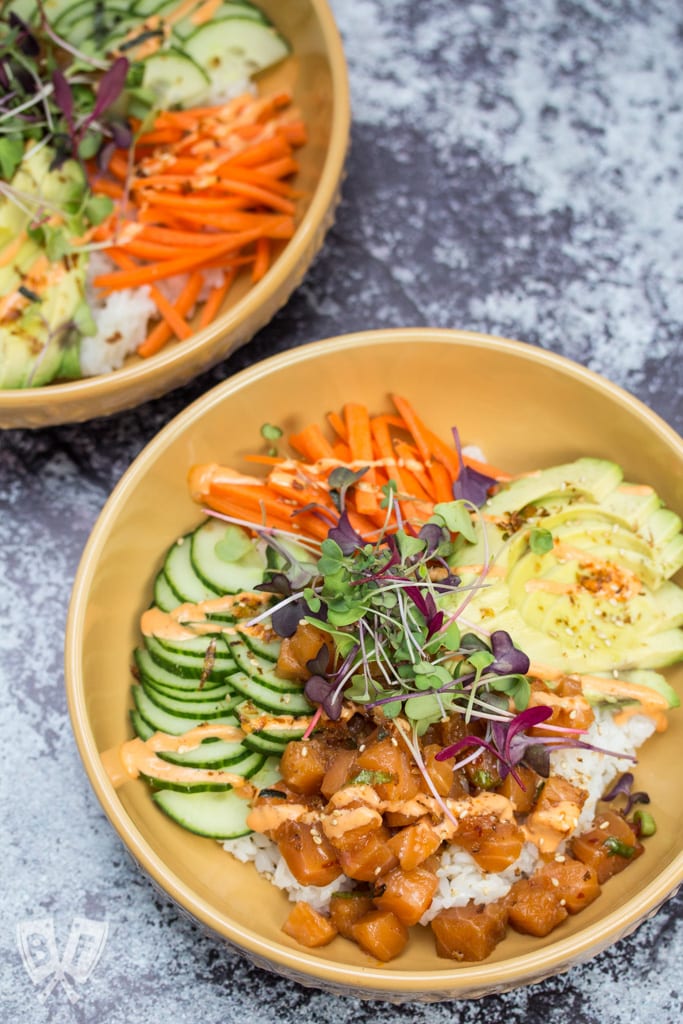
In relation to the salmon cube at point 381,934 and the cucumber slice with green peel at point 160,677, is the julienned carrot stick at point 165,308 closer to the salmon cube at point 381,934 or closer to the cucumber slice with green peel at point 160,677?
the cucumber slice with green peel at point 160,677

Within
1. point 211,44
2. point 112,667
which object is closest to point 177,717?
point 112,667

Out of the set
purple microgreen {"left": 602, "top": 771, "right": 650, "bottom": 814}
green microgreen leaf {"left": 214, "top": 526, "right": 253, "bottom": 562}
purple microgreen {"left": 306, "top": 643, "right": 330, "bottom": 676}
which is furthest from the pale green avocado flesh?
green microgreen leaf {"left": 214, "top": 526, "right": 253, "bottom": 562}

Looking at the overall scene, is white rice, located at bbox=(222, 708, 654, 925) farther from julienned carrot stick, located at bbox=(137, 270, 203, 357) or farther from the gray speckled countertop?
julienned carrot stick, located at bbox=(137, 270, 203, 357)

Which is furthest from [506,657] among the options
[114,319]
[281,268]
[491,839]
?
[114,319]

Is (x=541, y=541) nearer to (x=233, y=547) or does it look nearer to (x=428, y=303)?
(x=233, y=547)

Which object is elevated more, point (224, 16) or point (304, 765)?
point (224, 16)

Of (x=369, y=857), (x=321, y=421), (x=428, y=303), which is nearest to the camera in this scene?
(x=369, y=857)
